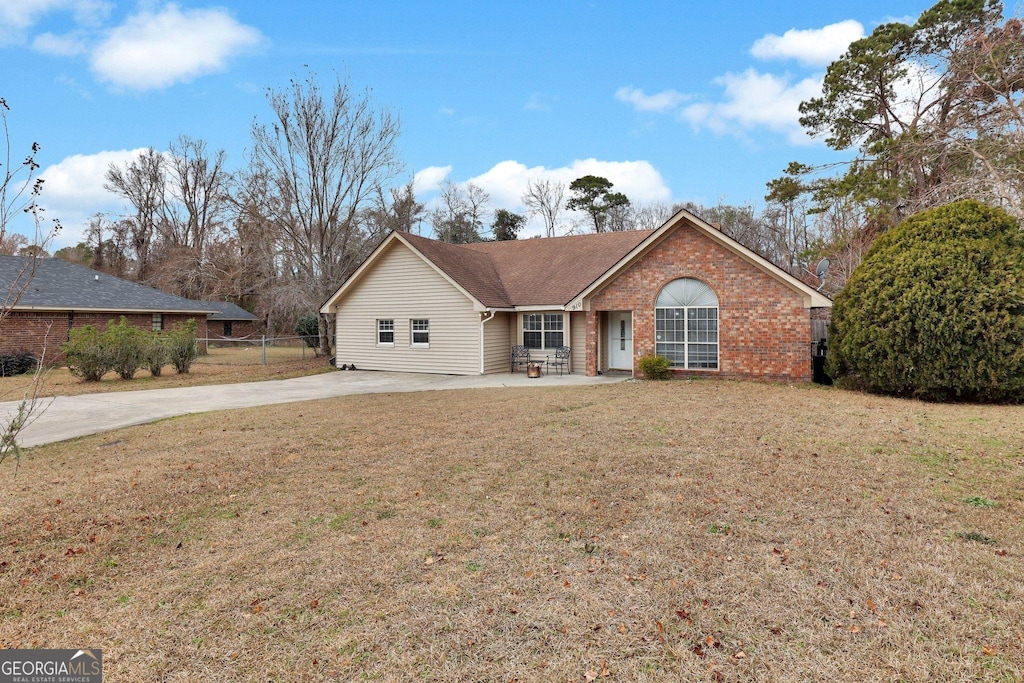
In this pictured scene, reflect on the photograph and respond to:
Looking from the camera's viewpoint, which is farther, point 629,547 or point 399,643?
point 629,547

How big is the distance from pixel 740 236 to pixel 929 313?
90.7ft

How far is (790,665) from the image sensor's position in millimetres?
2977

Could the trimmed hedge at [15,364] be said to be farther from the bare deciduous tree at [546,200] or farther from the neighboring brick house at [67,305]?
the bare deciduous tree at [546,200]

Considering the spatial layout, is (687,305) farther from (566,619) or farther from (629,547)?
(566,619)

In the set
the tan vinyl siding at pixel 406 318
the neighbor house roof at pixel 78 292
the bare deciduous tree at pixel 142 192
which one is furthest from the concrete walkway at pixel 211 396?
the bare deciduous tree at pixel 142 192

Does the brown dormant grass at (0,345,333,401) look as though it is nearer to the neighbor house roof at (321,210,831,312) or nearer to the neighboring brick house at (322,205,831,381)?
the neighboring brick house at (322,205,831,381)

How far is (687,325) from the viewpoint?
16.2 m

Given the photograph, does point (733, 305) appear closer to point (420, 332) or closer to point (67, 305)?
point (420, 332)

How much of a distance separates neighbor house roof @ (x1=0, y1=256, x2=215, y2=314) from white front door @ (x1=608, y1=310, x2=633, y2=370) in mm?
22566

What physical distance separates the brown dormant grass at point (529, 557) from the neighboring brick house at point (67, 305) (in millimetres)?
17736

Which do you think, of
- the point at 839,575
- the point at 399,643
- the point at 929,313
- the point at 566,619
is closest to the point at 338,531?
the point at 399,643

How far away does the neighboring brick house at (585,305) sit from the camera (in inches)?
598

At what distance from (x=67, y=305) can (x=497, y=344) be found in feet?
62.8

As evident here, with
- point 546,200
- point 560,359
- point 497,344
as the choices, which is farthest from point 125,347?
point 546,200
